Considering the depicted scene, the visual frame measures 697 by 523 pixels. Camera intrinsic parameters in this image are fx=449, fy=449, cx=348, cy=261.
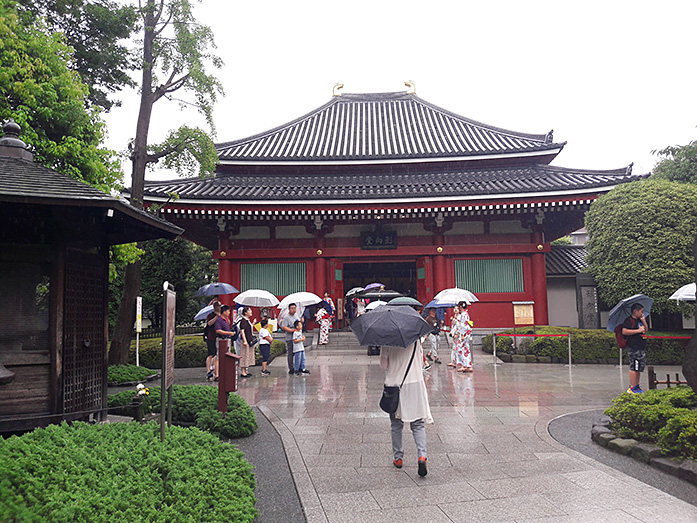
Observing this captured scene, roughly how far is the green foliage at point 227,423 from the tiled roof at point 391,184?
37.3 feet

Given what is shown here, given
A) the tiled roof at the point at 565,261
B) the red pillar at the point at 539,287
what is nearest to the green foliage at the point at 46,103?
the red pillar at the point at 539,287

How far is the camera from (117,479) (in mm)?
3387

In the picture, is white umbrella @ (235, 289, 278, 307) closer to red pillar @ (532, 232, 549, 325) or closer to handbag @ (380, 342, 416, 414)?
handbag @ (380, 342, 416, 414)

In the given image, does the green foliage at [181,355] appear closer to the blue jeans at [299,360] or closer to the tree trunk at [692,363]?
the blue jeans at [299,360]

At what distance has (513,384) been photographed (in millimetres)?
10773

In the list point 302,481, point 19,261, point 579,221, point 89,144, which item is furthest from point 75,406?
point 579,221

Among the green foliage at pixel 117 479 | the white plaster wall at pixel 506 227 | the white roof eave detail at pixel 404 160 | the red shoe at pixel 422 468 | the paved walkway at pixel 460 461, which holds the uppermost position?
the white roof eave detail at pixel 404 160

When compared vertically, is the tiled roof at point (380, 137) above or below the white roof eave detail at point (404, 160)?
above

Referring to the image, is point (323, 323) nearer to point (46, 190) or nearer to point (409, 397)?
point (409, 397)

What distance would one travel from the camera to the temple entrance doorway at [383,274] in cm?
2686

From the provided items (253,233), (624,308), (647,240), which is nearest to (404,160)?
(253,233)

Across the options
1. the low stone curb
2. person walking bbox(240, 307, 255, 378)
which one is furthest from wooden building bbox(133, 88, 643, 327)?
the low stone curb

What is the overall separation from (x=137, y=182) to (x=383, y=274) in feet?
57.2

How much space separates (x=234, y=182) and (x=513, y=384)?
1499 centimetres
